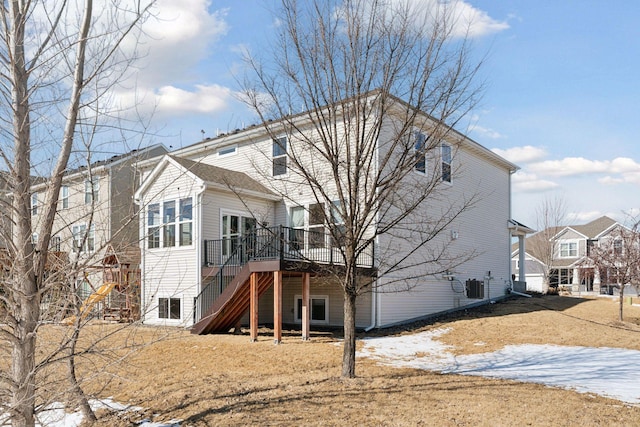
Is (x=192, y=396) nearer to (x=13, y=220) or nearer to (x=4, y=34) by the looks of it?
(x=13, y=220)

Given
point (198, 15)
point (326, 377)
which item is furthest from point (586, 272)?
point (198, 15)

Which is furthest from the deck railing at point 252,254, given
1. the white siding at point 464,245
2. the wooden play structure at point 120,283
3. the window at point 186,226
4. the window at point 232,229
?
the wooden play structure at point 120,283

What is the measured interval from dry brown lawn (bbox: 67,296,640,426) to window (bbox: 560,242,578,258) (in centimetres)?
3526

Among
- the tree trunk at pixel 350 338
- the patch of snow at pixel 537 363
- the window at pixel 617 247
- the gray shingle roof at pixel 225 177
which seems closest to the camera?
the tree trunk at pixel 350 338

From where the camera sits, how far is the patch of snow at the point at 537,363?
8.68 m

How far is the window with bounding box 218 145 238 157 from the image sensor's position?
750 inches

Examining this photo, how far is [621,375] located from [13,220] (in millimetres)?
10032

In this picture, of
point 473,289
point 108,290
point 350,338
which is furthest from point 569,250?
point 108,290

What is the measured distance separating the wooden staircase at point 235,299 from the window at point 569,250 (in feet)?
127

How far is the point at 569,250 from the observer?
45.2 meters

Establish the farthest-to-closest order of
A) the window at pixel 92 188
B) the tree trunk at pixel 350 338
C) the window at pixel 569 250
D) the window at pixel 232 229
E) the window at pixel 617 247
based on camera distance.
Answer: the window at pixel 569 250 < the window at pixel 617 247 < the window at pixel 232 229 < the tree trunk at pixel 350 338 < the window at pixel 92 188

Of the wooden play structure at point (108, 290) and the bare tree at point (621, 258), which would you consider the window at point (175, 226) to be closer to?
the wooden play structure at point (108, 290)

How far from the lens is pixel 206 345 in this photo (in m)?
12.1

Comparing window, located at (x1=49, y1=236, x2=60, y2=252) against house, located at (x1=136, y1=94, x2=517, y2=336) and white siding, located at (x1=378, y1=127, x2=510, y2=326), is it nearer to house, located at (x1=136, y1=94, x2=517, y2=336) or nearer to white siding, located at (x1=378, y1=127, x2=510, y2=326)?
house, located at (x1=136, y1=94, x2=517, y2=336)
